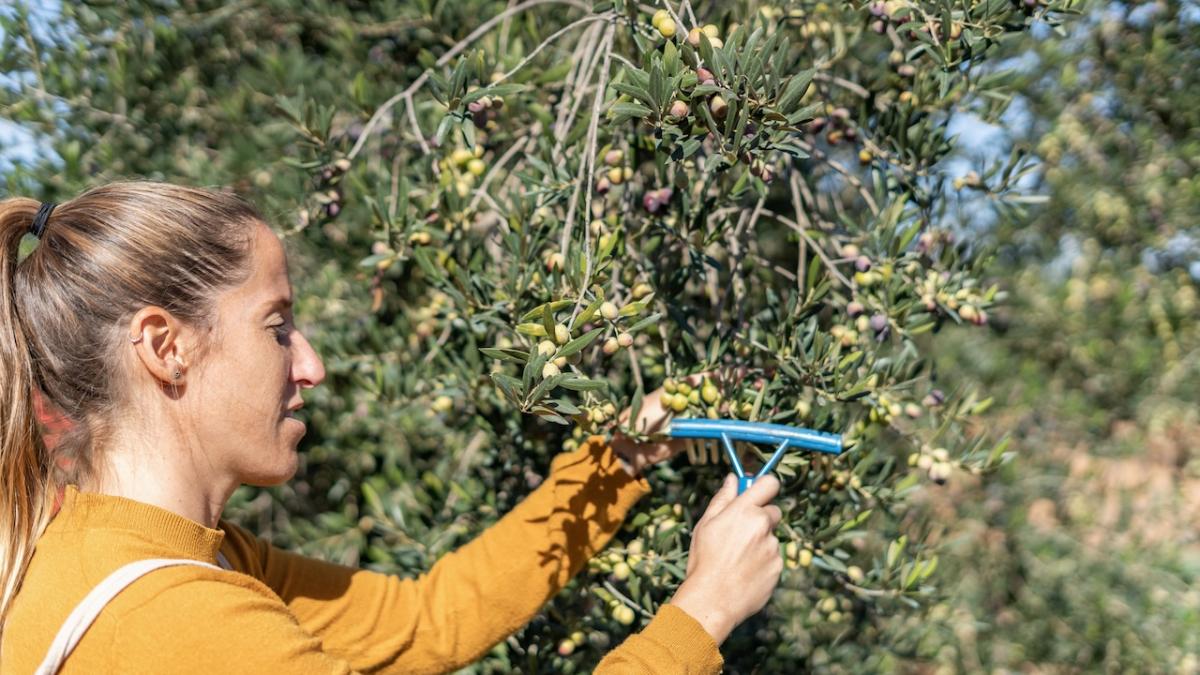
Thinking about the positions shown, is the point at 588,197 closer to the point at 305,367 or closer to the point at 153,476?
the point at 305,367

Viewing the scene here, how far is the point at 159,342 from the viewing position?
1431mm

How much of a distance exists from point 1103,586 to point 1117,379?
0.67 meters

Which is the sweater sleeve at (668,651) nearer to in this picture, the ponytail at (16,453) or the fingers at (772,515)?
the fingers at (772,515)

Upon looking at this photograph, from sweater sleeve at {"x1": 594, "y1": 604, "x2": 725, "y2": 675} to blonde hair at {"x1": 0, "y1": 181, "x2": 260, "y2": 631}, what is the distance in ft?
2.45

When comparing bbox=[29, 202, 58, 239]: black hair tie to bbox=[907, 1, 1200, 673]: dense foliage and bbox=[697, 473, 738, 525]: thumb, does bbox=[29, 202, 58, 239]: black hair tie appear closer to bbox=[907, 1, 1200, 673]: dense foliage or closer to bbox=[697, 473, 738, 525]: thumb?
bbox=[697, 473, 738, 525]: thumb

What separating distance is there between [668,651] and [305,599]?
31.4 inches

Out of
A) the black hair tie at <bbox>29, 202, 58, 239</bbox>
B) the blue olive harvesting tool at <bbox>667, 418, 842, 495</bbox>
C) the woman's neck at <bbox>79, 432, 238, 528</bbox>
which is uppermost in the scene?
the black hair tie at <bbox>29, 202, 58, 239</bbox>

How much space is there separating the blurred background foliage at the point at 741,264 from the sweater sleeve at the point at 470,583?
0.25ft

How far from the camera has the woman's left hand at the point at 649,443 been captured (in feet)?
5.61

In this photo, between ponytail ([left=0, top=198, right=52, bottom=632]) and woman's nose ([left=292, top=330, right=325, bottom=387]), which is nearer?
ponytail ([left=0, top=198, right=52, bottom=632])

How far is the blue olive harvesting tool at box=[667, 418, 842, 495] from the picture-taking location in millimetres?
1549

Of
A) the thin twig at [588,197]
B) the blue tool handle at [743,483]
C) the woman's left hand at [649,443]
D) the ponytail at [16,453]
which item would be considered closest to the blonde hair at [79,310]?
the ponytail at [16,453]

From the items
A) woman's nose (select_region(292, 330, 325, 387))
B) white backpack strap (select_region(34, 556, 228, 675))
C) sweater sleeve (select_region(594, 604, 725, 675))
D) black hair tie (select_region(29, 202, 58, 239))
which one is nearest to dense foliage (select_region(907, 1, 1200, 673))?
sweater sleeve (select_region(594, 604, 725, 675))

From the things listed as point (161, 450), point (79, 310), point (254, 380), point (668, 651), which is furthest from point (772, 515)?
point (79, 310)
